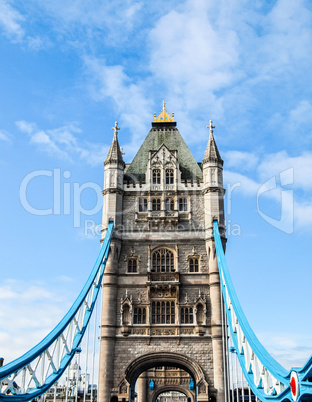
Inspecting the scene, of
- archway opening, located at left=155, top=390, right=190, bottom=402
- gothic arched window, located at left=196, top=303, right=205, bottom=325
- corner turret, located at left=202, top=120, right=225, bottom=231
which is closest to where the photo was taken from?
gothic arched window, located at left=196, top=303, right=205, bottom=325

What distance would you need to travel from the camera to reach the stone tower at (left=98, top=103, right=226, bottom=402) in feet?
101

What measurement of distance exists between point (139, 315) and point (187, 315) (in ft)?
10.4

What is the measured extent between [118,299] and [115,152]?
11358mm

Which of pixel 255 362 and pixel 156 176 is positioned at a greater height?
pixel 156 176

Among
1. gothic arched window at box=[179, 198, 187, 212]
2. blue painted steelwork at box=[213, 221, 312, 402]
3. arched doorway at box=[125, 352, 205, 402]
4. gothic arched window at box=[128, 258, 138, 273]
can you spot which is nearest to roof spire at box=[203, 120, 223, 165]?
gothic arched window at box=[179, 198, 187, 212]

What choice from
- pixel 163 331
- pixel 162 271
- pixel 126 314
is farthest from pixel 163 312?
pixel 162 271

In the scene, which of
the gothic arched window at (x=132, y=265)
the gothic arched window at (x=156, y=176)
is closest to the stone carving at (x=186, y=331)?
the gothic arched window at (x=132, y=265)

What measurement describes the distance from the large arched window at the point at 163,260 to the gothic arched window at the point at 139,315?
2836 millimetres

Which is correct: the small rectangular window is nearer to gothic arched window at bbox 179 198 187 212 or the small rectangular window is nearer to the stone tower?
the stone tower

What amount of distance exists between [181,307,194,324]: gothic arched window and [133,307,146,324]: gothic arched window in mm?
2556

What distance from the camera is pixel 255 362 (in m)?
22.5

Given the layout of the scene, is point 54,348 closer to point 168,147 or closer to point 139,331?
point 139,331

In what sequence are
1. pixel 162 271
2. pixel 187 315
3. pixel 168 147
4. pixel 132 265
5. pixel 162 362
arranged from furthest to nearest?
pixel 168 147, pixel 132 265, pixel 162 271, pixel 187 315, pixel 162 362

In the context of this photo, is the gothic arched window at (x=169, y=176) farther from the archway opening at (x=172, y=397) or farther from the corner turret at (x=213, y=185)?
the archway opening at (x=172, y=397)
